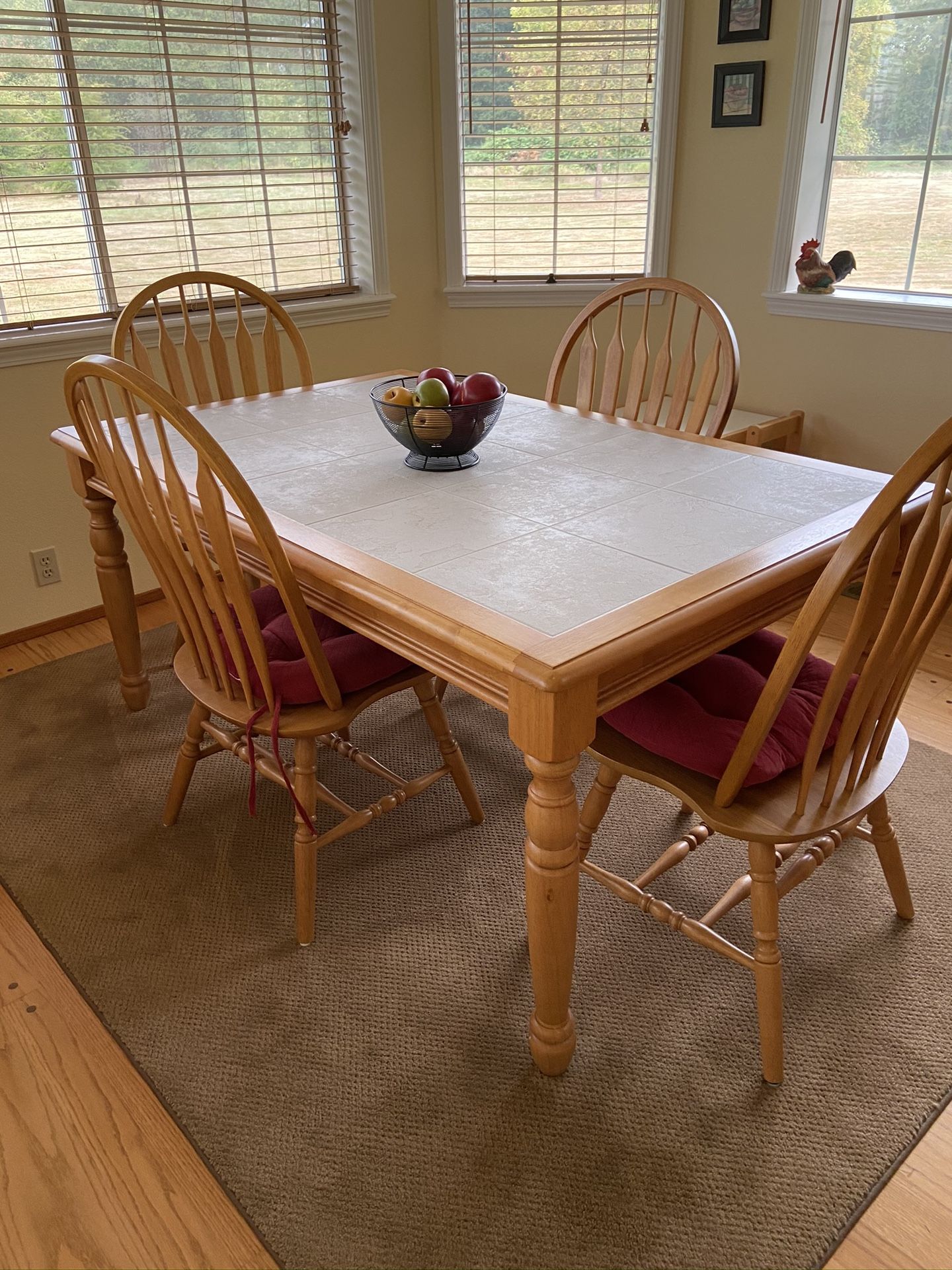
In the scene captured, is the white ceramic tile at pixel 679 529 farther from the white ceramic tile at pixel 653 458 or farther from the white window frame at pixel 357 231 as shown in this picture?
the white window frame at pixel 357 231

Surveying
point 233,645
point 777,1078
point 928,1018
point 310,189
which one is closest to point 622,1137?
point 777,1078

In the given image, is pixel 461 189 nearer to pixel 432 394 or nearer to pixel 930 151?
pixel 930 151

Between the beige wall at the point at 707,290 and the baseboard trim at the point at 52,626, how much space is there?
0.9 inches

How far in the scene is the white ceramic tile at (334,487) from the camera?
1647mm

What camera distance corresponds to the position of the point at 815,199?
3145mm

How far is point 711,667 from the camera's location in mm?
1585

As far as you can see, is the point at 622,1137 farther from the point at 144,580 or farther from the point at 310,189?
the point at 310,189

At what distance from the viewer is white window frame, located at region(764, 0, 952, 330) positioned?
289cm

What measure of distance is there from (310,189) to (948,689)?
256 cm

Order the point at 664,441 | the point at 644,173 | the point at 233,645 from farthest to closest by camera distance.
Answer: the point at 644,173 < the point at 664,441 < the point at 233,645

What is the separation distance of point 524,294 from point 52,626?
2014 millimetres

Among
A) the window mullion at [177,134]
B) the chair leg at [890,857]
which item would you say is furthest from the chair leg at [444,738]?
the window mullion at [177,134]

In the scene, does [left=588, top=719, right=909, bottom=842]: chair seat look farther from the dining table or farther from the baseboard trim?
the baseboard trim

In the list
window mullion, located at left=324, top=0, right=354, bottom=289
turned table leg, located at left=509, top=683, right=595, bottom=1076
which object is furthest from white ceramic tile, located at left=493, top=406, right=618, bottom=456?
window mullion, located at left=324, top=0, right=354, bottom=289
